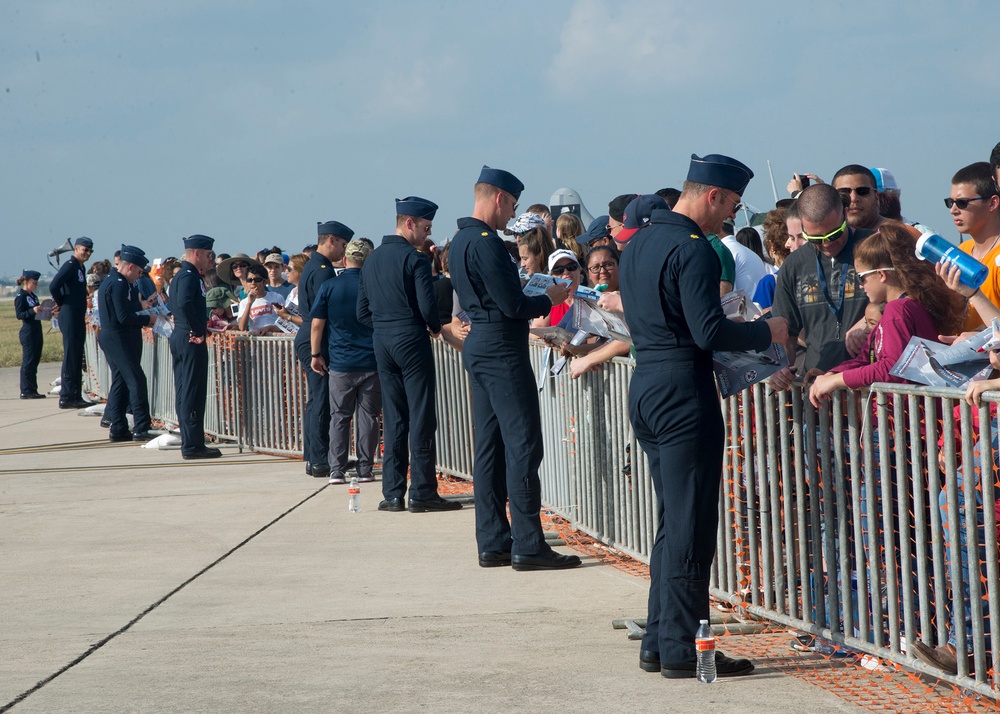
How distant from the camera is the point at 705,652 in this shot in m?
4.62

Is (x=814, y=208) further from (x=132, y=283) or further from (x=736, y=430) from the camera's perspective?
(x=132, y=283)

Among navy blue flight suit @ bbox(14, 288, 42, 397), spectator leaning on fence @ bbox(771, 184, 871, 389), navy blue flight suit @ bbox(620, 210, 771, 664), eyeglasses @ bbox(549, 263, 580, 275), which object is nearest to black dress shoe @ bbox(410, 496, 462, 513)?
eyeglasses @ bbox(549, 263, 580, 275)

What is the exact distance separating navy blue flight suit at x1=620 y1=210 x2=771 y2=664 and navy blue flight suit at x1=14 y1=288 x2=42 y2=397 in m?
16.6

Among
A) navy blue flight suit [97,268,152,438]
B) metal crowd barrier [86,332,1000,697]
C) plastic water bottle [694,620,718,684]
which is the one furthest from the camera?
navy blue flight suit [97,268,152,438]

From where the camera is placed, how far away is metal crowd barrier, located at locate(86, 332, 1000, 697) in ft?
13.7

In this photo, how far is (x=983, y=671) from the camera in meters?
4.20

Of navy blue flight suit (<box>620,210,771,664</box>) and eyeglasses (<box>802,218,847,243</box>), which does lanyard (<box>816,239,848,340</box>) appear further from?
navy blue flight suit (<box>620,210,771,664</box>)

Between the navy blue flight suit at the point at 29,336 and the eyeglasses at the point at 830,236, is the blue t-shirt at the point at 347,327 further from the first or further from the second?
the navy blue flight suit at the point at 29,336

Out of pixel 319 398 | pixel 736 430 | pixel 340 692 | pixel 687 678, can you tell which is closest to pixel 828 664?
pixel 687 678

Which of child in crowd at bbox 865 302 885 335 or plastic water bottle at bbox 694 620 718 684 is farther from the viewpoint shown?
child in crowd at bbox 865 302 885 335

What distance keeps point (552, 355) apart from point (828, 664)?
141 inches

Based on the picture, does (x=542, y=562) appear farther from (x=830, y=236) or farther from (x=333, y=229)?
(x=333, y=229)

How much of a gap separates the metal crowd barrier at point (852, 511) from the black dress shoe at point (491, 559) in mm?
Answer: 705

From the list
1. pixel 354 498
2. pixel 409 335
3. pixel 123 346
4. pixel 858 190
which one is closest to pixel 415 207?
pixel 409 335
